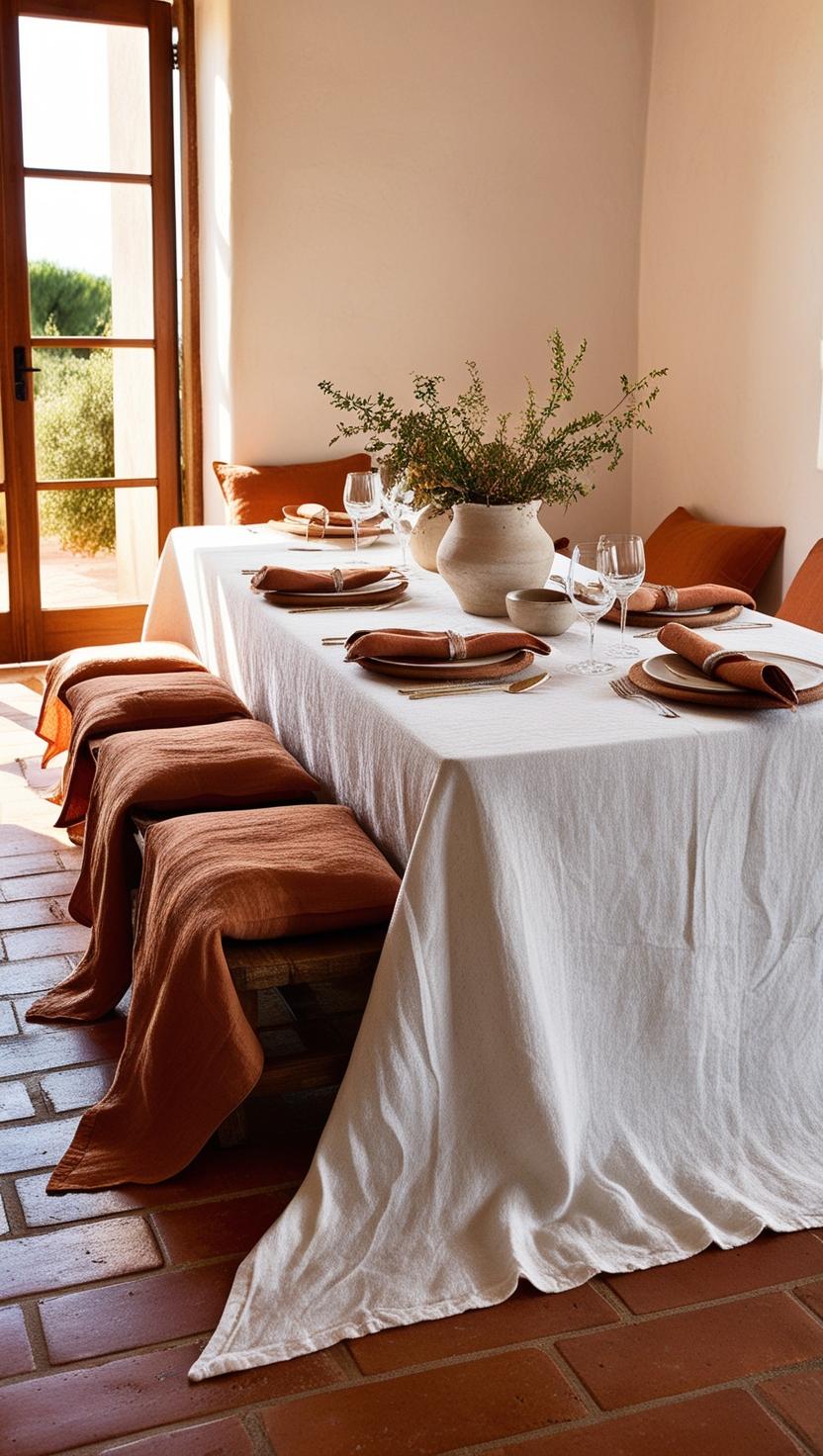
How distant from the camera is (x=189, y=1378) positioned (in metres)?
1.71

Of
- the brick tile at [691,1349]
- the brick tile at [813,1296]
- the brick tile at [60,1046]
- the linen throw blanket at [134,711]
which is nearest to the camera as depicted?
the brick tile at [691,1349]

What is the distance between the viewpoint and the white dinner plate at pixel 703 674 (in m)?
2.17

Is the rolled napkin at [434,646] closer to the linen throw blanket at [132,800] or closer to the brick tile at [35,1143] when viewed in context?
the linen throw blanket at [132,800]

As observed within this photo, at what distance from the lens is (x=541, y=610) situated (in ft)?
8.55

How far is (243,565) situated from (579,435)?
2266mm

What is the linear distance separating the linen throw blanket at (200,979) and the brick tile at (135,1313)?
0.76ft

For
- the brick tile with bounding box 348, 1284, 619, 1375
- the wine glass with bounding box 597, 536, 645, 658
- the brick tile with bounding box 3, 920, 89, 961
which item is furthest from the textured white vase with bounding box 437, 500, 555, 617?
the brick tile with bounding box 348, 1284, 619, 1375

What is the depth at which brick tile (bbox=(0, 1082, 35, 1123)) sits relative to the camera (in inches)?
91.8

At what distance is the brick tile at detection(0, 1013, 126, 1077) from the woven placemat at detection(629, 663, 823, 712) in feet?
3.85

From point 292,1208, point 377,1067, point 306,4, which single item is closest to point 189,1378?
point 292,1208

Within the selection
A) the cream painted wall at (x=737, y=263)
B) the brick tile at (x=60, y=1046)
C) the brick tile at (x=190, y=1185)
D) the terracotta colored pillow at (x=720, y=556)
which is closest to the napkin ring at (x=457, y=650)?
the brick tile at (x=190, y=1185)

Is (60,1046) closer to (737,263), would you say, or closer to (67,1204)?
(67,1204)

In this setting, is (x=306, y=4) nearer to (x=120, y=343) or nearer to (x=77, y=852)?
(x=120, y=343)

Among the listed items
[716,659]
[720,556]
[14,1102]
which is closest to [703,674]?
[716,659]
